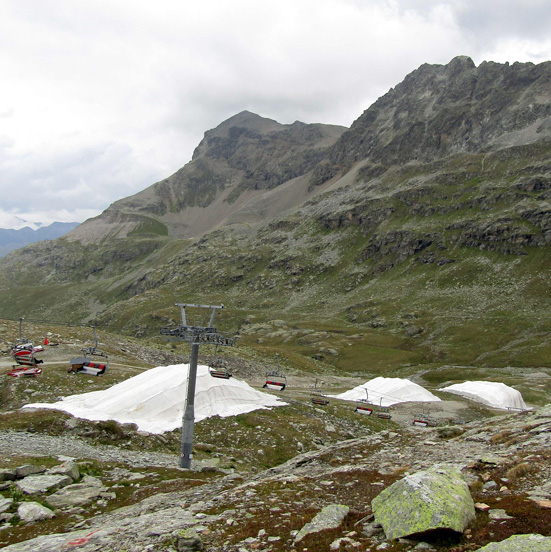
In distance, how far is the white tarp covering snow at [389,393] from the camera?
227 feet

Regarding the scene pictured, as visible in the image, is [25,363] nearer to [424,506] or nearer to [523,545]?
[424,506]

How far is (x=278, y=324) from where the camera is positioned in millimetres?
196750

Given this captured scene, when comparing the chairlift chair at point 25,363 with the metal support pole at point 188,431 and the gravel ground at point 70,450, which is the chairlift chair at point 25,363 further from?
the metal support pole at point 188,431

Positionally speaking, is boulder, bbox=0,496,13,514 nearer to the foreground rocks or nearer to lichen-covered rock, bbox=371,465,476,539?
the foreground rocks

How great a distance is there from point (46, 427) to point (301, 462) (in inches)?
896

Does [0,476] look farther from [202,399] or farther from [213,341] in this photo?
A: [202,399]

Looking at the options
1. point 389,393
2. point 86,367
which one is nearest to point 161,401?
point 86,367

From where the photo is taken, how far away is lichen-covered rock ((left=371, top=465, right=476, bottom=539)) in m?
11.0

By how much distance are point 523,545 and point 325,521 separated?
6.12 metres

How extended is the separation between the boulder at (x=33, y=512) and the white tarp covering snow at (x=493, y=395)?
244 ft

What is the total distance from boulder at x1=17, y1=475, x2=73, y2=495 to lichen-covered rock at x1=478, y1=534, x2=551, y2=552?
68.9 ft

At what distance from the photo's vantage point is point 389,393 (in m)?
72.1

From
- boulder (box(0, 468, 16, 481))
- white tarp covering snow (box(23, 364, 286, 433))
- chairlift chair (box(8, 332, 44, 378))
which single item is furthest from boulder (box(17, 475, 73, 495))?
chairlift chair (box(8, 332, 44, 378))

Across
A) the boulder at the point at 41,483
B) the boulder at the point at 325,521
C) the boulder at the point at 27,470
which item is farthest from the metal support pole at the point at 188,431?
the boulder at the point at 325,521
